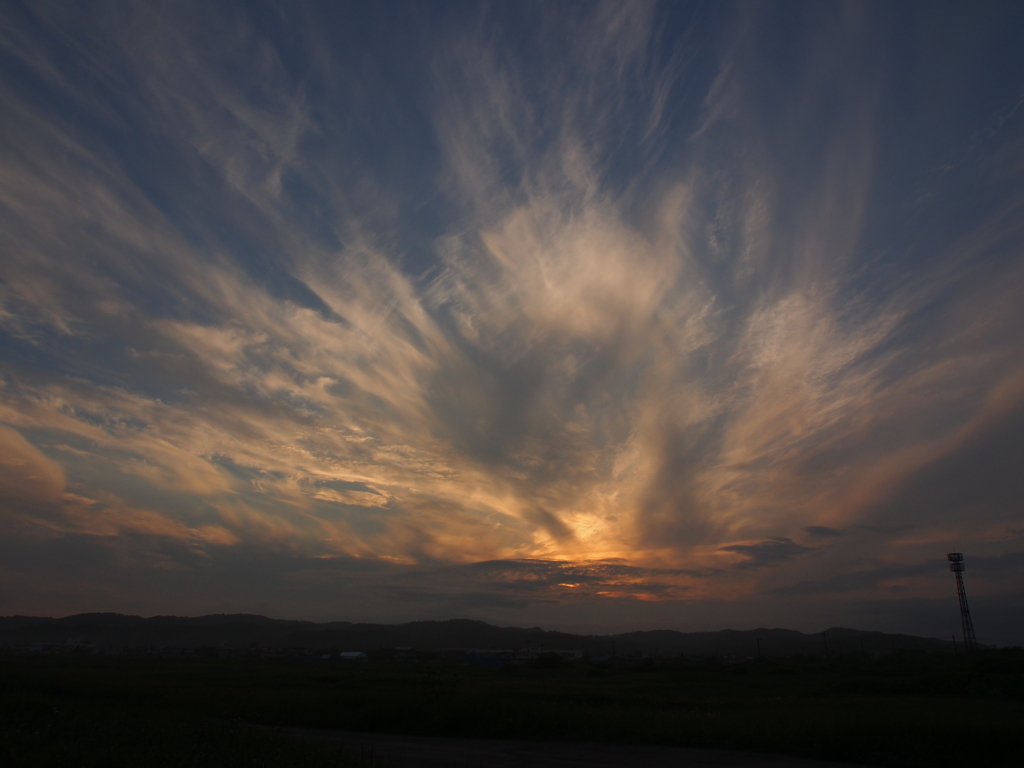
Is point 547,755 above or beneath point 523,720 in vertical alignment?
beneath

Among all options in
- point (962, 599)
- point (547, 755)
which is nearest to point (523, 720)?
point (547, 755)

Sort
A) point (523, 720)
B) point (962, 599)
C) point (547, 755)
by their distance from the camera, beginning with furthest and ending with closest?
point (962, 599) < point (523, 720) < point (547, 755)

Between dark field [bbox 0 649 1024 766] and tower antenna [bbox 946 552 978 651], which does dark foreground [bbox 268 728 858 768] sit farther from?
tower antenna [bbox 946 552 978 651]

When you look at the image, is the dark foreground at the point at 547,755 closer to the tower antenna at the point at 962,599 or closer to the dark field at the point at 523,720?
the dark field at the point at 523,720

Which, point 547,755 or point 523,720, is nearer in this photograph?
point 547,755

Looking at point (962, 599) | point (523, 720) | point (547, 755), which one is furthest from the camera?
point (962, 599)

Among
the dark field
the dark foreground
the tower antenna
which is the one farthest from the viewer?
the tower antenna

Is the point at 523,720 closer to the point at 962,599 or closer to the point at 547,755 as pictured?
the point at 547,755

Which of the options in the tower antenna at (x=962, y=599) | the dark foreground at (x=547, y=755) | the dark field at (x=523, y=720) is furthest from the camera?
the tower antenna at (x=962, y=599)

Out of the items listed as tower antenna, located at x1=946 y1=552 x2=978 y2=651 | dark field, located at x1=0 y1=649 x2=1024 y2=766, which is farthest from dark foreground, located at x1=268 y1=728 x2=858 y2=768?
tower antenna, located at x1=946 y1=552 x2=978 y2=651

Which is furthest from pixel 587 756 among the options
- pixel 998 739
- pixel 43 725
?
pixel 43 725

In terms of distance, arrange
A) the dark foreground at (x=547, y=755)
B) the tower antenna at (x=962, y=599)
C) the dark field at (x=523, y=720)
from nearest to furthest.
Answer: the dark field at (x=523, y=720) → the dark foreground at (x=547, y=755) → the tower antenna at (x=962, y=599)

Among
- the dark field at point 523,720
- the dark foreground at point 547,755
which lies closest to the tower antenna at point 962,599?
the dark field at point 523,720

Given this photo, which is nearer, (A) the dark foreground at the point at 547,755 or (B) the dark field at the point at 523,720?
(B) the dark field at the point at 523,720
